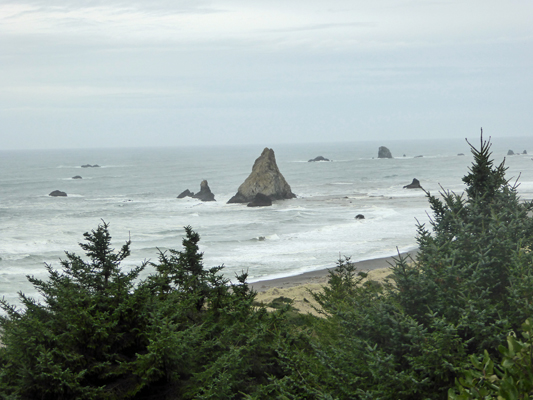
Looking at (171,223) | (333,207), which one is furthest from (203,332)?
(333,207)

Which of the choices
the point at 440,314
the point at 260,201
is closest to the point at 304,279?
the point at 440,314

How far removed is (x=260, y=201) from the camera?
5484cm

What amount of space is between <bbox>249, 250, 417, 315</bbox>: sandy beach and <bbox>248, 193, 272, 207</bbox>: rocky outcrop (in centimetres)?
2721

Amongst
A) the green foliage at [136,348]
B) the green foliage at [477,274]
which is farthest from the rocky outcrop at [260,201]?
the green foliage at [477,274]

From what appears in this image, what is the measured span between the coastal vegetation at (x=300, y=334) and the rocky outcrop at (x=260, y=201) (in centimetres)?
4603

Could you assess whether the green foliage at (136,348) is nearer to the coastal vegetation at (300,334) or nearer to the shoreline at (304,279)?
the coastal vegetation at (300,334)

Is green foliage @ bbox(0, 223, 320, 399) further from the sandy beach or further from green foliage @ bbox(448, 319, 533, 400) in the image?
the sandy beach

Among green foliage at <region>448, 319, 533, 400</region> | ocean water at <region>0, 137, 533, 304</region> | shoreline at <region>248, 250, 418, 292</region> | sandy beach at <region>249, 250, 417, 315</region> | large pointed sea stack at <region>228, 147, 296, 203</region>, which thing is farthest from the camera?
large pointed sea stack at <region>228, 147, 296, 203</region>

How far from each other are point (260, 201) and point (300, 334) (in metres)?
47.6

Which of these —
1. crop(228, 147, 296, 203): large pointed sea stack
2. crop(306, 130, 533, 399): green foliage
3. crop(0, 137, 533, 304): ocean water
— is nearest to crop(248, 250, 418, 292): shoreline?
crop(0, 137, 533, 304): ocean water

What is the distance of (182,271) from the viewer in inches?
339

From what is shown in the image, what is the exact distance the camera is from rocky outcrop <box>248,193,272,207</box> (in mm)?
54625

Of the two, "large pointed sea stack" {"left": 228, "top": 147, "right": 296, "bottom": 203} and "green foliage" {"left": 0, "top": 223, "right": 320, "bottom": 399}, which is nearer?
"green foliage" {"left": 0, "top": 223, "right": 320, "bottom": 399}

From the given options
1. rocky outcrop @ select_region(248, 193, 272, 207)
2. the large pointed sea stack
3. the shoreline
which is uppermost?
the large pointed sea stack
